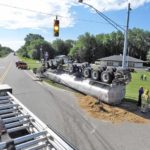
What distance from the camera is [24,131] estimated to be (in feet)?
16.6

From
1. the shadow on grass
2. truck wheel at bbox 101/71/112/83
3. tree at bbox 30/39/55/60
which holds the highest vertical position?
tree at bbox 30/39/55/60

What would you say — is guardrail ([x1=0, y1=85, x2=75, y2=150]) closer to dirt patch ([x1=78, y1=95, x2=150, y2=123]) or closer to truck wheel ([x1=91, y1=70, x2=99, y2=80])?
dirt patch ([x1=78, y1=95, x2=150, y2=123])

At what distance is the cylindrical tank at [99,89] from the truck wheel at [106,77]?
1.55 ft

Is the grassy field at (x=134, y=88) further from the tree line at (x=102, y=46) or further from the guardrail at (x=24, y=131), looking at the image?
the tree line at (x=102, y=46)

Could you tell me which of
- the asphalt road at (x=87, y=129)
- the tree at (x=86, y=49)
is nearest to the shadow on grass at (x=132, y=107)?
the asphalt road at (x=87, y=129)

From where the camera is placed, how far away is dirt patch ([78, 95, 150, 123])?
13.0m

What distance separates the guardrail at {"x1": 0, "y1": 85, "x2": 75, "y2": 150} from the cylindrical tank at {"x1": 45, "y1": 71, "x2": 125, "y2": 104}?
9693 millimetres

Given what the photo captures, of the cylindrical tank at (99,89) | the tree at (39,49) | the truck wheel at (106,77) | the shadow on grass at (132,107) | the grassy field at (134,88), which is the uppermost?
the tree at (39,49)

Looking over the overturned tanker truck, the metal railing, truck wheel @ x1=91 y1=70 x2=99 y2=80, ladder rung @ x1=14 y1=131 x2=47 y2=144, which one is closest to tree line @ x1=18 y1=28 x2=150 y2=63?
the overturned tanker truck

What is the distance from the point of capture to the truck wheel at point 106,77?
16734 millimetres

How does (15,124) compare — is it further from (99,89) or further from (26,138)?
(99,89)

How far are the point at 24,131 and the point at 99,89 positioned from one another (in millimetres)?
11671

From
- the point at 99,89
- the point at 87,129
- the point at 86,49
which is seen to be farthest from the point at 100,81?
the point at 86,49

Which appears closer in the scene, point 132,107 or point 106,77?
point 132,107
